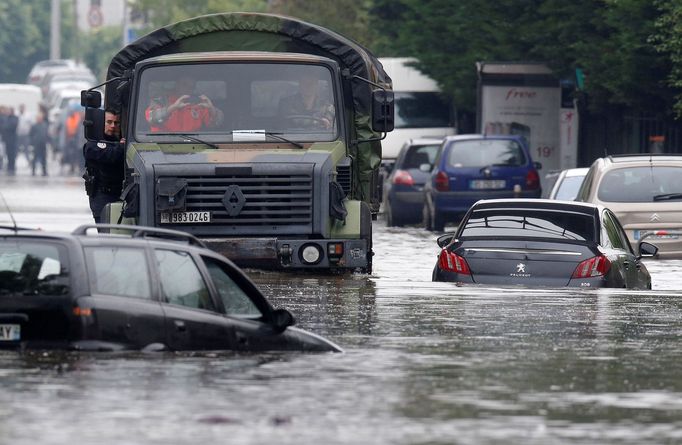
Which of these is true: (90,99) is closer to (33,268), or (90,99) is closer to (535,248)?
(535,248)

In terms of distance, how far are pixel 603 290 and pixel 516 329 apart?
2.79m

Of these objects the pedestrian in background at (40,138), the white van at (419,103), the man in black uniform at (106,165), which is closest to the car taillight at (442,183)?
the man in black uniform at (106,165)

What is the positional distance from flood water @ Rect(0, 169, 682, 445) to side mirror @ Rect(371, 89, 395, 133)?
2696 millimetres

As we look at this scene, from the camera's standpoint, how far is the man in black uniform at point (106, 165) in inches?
845

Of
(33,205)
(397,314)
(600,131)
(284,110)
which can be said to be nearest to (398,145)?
(600,131)

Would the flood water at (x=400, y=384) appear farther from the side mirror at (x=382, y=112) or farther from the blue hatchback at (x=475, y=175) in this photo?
the blue hatchback at (x=475, y=175)

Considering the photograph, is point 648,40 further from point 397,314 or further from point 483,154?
point 397,314

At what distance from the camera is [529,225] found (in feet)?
64.7

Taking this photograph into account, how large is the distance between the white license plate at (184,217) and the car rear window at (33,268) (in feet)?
25.1

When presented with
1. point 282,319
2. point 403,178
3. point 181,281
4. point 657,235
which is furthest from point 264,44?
point 403,178

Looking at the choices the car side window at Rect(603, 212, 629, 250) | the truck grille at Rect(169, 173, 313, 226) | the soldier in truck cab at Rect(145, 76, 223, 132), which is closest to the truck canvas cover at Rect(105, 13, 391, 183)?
the soldier in truck cab at Rect(145, 76, 223, 132)

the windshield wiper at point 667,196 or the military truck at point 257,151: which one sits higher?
A: the military truck at point 257,151

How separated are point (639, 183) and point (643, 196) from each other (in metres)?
0.26

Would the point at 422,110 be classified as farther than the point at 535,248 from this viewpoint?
Yes
